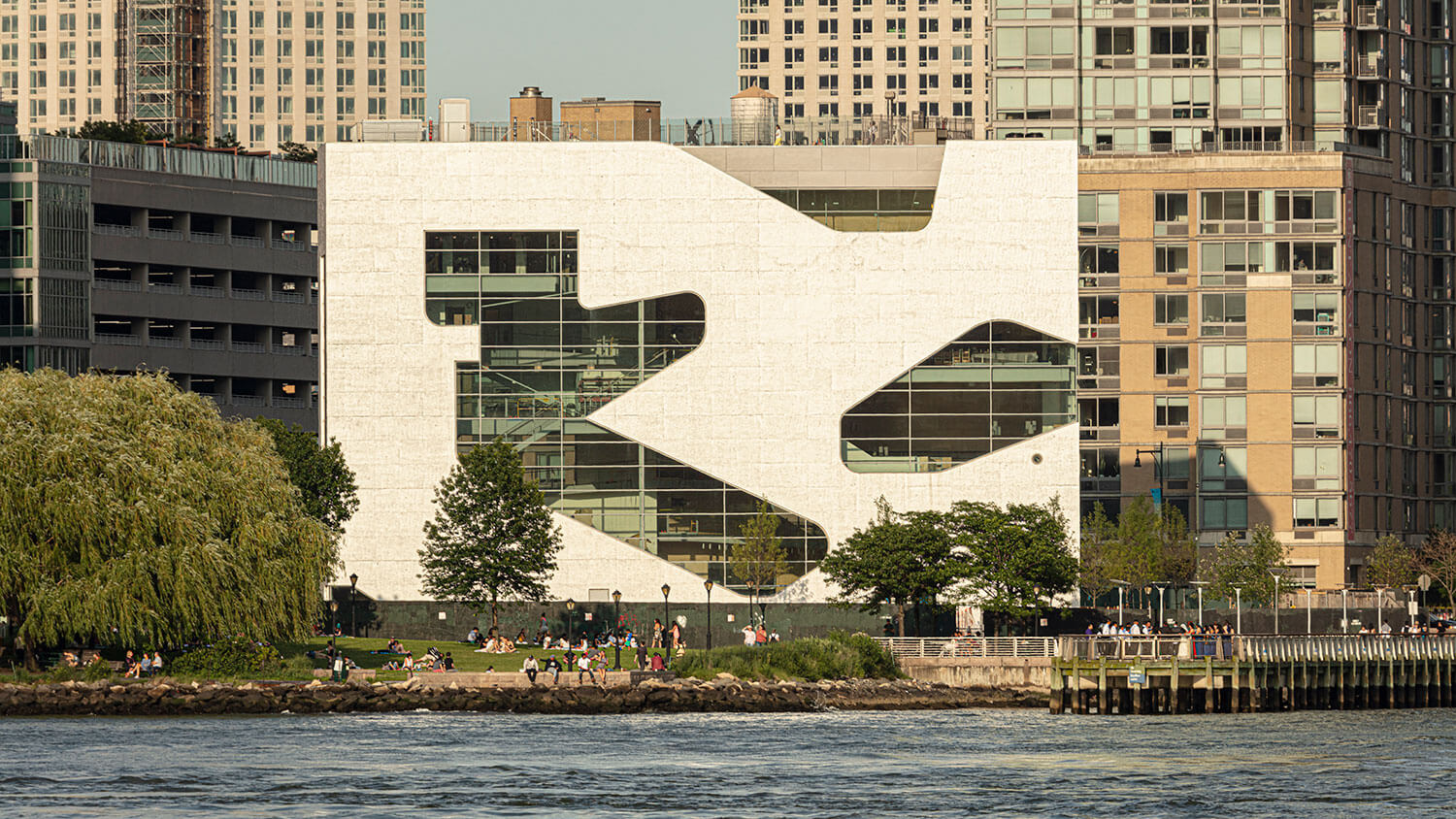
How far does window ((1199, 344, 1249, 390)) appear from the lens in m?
155

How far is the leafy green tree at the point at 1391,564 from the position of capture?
149 meters

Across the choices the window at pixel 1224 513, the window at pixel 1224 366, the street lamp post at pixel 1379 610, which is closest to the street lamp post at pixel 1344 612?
the street lamp post at pixel 1379 610

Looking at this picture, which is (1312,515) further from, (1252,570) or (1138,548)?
(1138,548)

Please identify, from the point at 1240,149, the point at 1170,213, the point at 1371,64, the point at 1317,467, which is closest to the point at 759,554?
the point at 1170,213

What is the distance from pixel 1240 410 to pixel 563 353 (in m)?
Result: 47.6

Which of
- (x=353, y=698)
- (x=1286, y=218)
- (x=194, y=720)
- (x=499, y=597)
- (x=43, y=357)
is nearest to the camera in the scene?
(x=194, y=720)

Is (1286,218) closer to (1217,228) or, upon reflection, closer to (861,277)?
(1217,228)

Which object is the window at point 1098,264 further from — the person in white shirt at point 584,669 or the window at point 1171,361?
the person in white shirt at point 584,669

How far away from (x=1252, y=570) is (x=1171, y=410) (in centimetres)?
1965

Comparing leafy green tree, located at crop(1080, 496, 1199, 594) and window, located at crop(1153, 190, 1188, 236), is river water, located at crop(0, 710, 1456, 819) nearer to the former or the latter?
leafy green tree, located at crop(1080, 496, 1199, 594)

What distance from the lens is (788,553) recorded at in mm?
127562

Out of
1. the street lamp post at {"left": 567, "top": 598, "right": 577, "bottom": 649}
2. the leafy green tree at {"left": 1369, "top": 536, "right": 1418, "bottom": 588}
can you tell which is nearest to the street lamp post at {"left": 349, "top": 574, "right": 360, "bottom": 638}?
the street lamp post at {"left": 567, "top": 598, "right": 577, "bottom": 649}

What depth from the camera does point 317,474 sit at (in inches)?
4877

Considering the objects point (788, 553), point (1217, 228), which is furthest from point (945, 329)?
point (1217, 228)
